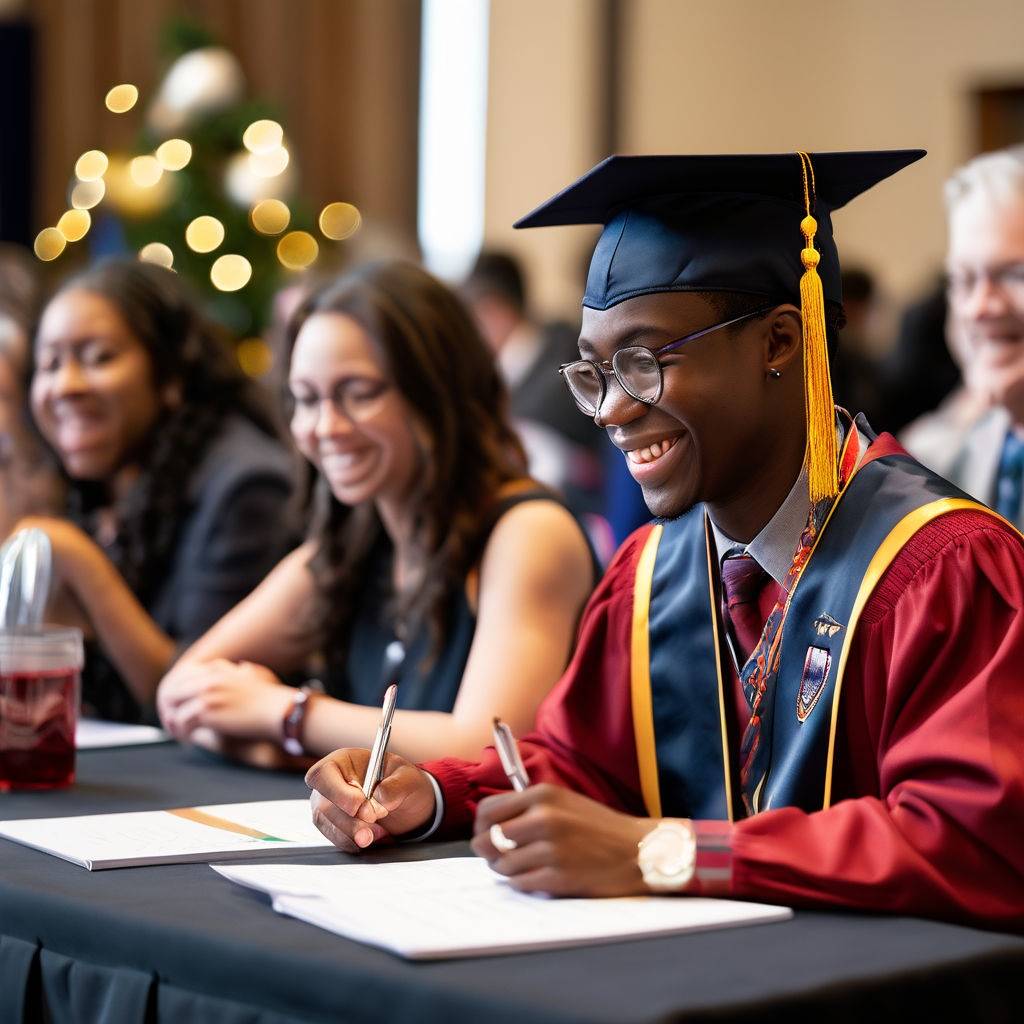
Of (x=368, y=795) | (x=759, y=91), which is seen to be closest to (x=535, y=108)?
(x=759, y=91)

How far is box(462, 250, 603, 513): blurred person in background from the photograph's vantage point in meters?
5.40

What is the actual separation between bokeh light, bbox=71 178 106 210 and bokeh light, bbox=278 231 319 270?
78 cm

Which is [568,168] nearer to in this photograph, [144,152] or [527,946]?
[144,152]

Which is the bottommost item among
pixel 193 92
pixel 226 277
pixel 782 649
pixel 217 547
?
pixel 217 547

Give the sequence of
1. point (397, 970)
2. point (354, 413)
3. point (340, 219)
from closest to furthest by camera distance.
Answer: point (397, 970), point (354, 413), point (340, 219)

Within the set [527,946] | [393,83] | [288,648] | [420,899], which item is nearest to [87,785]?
[288,648]

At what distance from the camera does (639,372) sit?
→ 5.47ft

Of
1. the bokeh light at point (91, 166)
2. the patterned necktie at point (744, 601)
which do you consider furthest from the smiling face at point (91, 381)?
the bokeh light at point (91, 166)

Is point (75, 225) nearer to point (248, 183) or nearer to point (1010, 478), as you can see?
point (248, 183)

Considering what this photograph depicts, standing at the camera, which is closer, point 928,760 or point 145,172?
point 928,760

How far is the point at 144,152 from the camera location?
602 cm

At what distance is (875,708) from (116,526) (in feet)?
6.83

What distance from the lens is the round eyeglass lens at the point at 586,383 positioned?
1.70m

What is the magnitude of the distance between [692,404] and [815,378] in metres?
0.13
